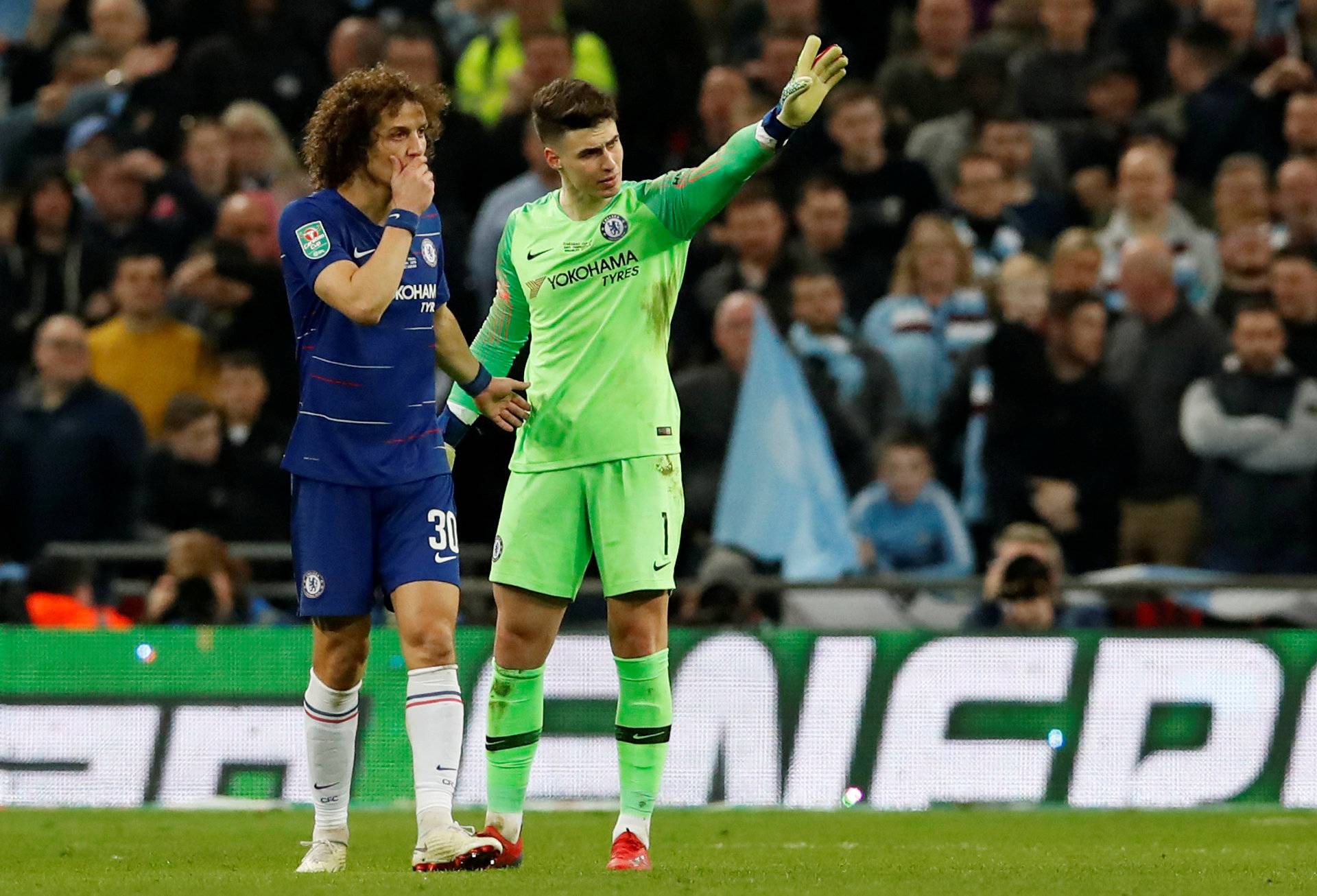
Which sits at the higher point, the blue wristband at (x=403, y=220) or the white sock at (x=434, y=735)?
the blue wristband at (x=403, y=220)

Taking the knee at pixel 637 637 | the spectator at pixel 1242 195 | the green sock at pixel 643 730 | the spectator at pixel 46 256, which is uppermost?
the spectator at pixel 1242 195

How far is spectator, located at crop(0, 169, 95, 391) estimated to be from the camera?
14727mm

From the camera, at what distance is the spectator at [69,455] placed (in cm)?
1296

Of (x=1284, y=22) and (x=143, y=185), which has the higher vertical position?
(x=1284, y=22)

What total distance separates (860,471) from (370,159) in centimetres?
628

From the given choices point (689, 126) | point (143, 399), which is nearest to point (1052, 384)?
point (689, 126)

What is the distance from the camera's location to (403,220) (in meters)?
7.23

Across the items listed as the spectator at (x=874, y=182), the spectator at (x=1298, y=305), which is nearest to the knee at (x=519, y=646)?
the spectator at (x=1298, y=305)

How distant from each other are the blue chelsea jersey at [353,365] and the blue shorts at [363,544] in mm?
64

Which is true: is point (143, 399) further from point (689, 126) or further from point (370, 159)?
point (370, 159)

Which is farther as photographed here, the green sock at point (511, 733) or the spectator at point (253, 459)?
the spectator at point (253, 459)

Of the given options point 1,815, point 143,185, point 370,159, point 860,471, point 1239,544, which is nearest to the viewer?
point 370,159

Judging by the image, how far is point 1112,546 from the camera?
12.7 metres

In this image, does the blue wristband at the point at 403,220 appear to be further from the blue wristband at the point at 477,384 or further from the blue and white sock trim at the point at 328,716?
the blue and white sock trim at the point at 328,716
